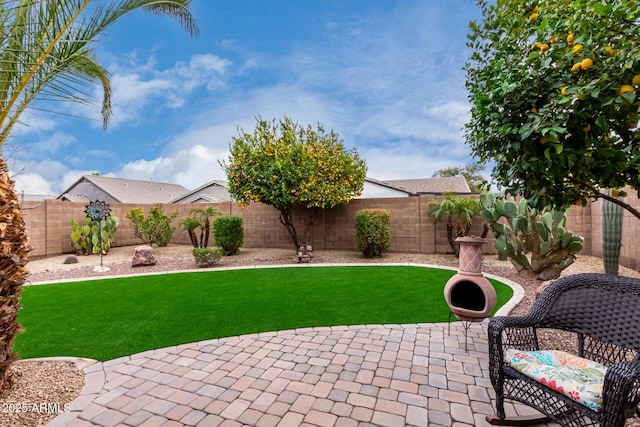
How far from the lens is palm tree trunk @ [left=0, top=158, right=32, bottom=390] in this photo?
211 centimetres

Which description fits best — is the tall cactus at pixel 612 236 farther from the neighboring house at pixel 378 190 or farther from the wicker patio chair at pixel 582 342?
the neighboring house at pixel 378 190

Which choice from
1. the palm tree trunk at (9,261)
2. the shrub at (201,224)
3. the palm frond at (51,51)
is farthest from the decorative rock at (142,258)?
the palm frond at (51,51)

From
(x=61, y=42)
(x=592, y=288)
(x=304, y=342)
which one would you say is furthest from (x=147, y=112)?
(x=592, y=288)

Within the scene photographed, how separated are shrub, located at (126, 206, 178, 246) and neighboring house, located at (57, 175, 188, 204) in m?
12.1

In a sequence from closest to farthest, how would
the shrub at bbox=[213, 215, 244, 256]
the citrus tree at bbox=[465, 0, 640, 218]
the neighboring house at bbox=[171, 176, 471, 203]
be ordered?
1. the citrus tree at bbox=[465, 0, 640, 218]
2. the shrub at bbox=[213, 215, 244, 256]
3. the neighboring house at bbox=[171, 176, 471, 203]

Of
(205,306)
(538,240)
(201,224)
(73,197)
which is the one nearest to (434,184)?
(201,224)

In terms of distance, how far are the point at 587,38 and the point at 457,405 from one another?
2503 millimetres

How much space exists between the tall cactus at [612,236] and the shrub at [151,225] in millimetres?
12586

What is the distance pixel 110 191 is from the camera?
22.3 meters

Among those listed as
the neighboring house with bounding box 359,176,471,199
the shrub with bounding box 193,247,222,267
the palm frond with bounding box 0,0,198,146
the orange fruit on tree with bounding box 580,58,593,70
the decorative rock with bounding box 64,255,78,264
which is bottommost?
the decorative rock with bounding box 64,255,78,264

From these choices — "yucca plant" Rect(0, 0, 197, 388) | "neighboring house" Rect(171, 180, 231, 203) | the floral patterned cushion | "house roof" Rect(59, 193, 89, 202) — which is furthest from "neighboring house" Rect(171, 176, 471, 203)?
"yucca plant" Rect(0, 0, 197, 388)

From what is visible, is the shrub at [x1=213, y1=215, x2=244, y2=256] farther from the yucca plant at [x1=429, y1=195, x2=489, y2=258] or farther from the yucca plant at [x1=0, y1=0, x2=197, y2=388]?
the yucca plant at [x1=0, y1=0, x2=197, y2=388]

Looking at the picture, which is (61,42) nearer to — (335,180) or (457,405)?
(457,405)

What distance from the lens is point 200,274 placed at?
717 centimetres
